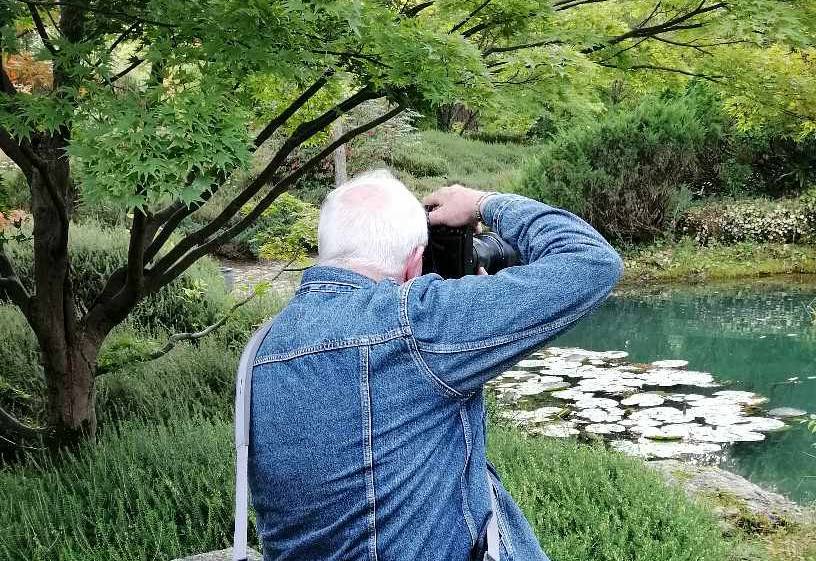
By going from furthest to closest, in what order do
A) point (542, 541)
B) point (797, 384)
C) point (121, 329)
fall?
point (797, 384)
point (121, 329)
point (542, 541)

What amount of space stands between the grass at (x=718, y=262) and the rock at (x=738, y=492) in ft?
28.0

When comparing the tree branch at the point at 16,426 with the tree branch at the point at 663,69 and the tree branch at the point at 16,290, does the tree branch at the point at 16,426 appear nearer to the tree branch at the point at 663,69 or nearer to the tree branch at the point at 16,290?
the tree branch at the point at 16,290

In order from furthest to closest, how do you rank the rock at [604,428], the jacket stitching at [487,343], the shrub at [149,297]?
the shrub at [149,297] → the rock at [604,428] → the jacket stitching at [487,343]

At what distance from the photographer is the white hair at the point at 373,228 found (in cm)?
135

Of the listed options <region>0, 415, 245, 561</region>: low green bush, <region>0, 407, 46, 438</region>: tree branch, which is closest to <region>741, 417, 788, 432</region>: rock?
<region>0, 415, 245, 561</region>: low green bush

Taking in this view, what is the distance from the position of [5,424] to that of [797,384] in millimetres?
6632

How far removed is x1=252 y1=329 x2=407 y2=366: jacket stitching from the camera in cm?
127

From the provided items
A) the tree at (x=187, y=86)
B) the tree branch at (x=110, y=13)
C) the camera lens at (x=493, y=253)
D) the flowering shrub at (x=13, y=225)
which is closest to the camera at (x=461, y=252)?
the camera lens at (x=493, y=253)

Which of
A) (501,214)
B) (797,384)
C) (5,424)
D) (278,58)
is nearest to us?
(501,214)

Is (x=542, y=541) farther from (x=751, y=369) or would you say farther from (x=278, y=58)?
(x=751, y=369)

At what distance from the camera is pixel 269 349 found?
4.46 ft

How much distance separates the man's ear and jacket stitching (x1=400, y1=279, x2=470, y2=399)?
10 cm

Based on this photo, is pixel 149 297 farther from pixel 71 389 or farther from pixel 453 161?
pixel 453 161

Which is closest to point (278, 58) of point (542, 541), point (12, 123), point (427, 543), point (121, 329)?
point (12, 123)
